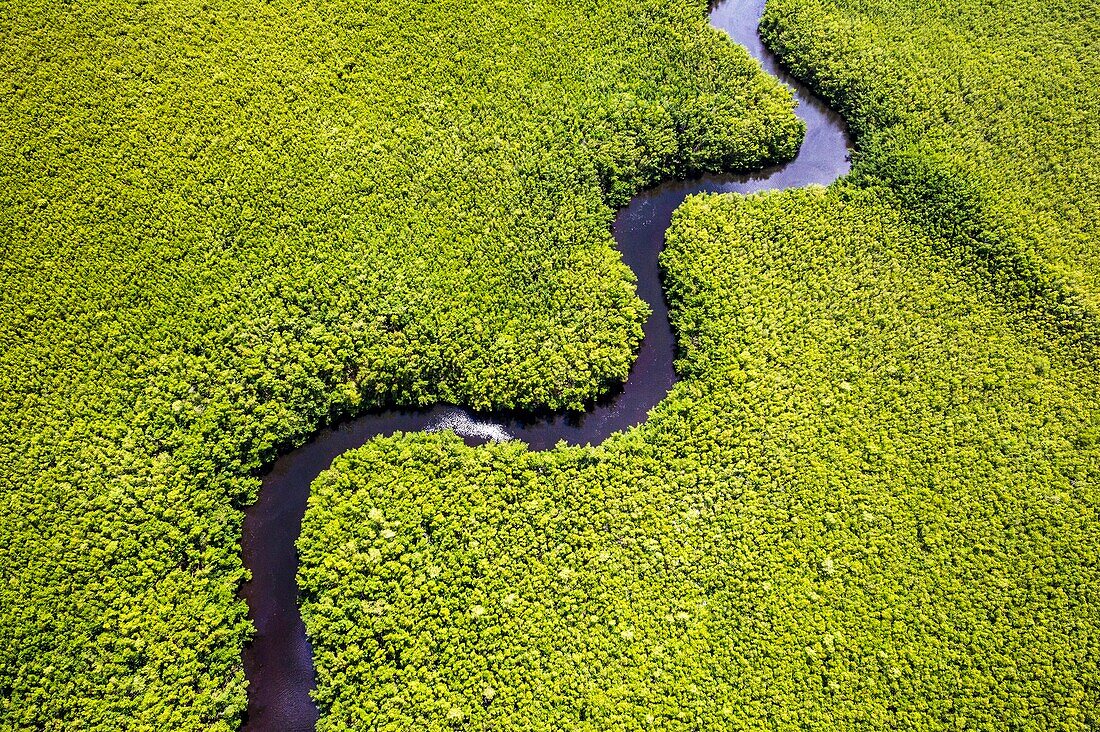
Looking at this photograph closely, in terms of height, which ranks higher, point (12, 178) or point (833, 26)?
point (833, 26)

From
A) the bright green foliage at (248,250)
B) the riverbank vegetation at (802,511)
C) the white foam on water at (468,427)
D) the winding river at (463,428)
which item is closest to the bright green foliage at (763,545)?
the riverbank vegetation at (802,511)

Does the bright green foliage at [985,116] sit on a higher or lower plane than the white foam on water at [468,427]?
higher

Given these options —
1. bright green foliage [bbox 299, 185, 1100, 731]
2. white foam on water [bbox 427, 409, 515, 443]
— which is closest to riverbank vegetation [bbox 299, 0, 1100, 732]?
bright green foliage [bbox 299, 185, 1100, 731]

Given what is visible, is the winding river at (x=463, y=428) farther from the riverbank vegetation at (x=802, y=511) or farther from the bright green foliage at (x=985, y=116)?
the bright green foliage at (x=985, y=116)

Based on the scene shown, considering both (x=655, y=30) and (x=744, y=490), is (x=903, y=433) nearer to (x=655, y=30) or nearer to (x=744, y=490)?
(x=744, y=490)

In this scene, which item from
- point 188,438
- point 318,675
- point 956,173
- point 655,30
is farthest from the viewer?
point 655,30

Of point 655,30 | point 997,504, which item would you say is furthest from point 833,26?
point 997,504
